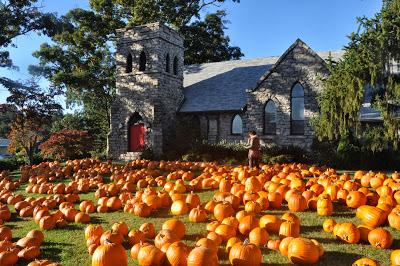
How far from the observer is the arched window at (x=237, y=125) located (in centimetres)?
2311

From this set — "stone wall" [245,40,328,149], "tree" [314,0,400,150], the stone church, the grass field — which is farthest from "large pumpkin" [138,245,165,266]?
the stone church

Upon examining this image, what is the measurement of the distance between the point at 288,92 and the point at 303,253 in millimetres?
16559

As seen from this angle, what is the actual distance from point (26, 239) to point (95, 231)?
3.24ft

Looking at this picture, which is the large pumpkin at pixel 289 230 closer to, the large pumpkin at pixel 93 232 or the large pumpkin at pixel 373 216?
the large pumpkin at pixel 373 216

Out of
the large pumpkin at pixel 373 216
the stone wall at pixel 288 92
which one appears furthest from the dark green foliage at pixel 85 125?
Answer: the large pumpkin at pixel 373 216

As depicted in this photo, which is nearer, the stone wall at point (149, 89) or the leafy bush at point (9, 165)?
the leafy bush at point (9, 165)

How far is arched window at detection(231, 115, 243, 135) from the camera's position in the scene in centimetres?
2311

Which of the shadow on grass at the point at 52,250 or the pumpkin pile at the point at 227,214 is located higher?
the pumpkin pile at the point at 227,214

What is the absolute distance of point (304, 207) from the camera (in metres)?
7.05

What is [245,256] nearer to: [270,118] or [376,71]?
[376,71]

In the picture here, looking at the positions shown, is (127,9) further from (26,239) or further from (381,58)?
(26,239)

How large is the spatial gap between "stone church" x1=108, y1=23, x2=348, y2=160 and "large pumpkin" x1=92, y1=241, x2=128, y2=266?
1660 cm

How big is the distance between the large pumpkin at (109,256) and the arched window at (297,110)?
55.5 ft

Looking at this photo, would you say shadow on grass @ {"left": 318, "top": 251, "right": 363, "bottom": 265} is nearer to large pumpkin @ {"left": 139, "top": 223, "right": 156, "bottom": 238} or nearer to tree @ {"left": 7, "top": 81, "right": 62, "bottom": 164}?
large pumpkin @ {"left": 139, "top": 223, "right": 156, "bottom": 238}
